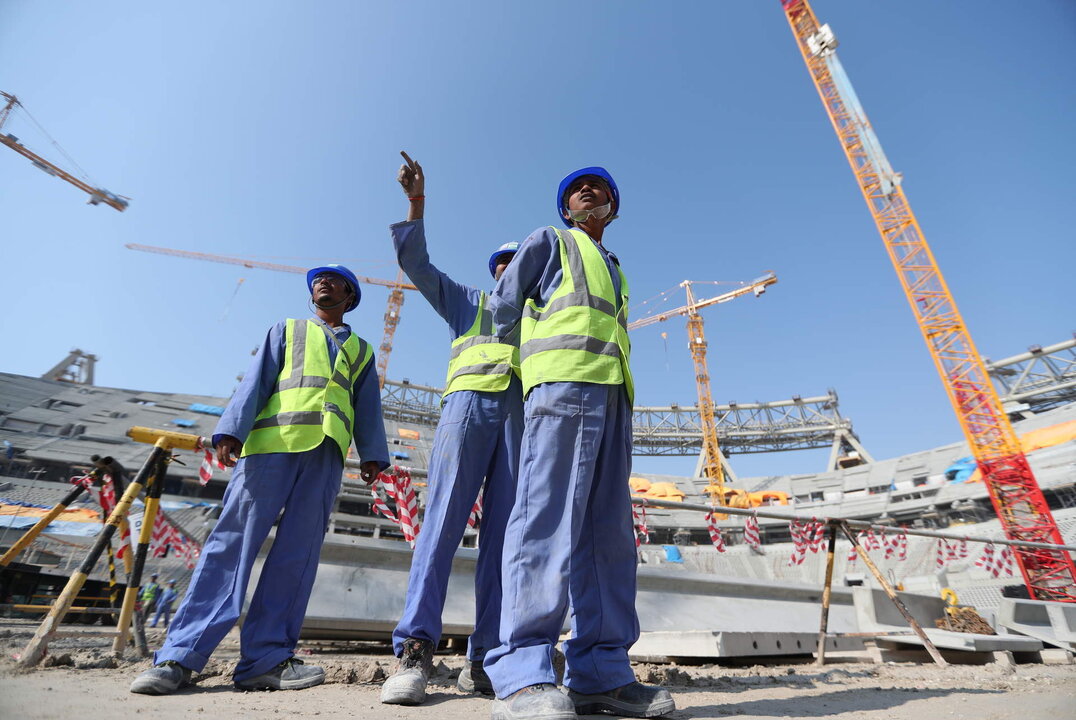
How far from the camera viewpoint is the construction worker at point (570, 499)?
1576 mm

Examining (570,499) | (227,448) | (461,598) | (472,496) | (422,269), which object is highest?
(422,269)

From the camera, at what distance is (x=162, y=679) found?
1861 mm

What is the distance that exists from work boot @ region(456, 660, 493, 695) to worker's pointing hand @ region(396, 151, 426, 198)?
2059 mm

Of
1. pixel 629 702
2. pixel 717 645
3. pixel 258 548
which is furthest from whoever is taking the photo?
A: pixel 717 645

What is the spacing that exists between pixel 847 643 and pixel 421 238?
18.4ft

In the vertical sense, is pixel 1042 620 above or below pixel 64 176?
below

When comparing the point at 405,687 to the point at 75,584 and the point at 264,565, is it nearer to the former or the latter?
the point at 264,565

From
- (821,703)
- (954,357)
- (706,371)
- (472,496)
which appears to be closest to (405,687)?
(472,496)

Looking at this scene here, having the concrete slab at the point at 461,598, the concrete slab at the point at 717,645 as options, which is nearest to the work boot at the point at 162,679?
the concrete slab at the point at 461,598

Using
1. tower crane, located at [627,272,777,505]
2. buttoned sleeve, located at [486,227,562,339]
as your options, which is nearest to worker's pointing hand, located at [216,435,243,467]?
buttoned sleeve, located at [486,227,562,339]

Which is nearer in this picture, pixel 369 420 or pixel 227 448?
pixel 227 448

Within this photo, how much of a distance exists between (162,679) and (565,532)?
5.01ft

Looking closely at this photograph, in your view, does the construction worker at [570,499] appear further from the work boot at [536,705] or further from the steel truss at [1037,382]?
the steel truss at [1037,382]

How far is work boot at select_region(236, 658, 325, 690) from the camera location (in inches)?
81.5
